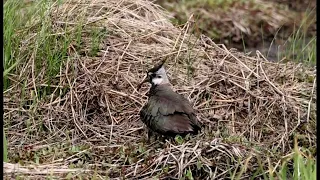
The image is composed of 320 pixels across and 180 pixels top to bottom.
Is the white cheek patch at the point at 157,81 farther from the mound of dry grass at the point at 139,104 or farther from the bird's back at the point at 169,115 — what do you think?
the mound of dry grass at the point at 139,104

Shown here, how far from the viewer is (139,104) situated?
23.3ft

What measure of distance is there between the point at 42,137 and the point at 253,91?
1.62 meters

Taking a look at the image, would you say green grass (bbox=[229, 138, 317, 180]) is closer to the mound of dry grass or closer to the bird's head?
the mound of dry grass

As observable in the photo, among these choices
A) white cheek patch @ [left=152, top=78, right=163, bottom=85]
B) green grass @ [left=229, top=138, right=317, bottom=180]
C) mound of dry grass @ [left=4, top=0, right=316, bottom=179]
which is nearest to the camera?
green grass @ [left=229, top=138, right=317, bottom=180]

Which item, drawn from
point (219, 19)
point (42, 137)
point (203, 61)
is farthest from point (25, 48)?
point (219, 19)

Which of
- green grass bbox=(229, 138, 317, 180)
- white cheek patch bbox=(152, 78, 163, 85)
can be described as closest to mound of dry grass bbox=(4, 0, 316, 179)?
green grass bbox=(229, 138, 317, 180)

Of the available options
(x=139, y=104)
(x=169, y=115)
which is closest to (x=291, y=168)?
(x=169, y=115)

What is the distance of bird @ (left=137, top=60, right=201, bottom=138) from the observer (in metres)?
6.28

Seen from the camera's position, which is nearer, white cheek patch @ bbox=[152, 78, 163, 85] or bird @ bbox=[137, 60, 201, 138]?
Answer: bird @ bbox=[137, 60, 201, 138]

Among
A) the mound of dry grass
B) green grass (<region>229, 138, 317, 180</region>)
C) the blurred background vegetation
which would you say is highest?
green grass (<region>229, 138, 317, 180</region>)

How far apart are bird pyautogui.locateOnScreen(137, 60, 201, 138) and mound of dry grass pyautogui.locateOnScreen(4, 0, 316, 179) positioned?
96mm

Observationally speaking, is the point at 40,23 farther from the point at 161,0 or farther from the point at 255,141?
the point at 161,0

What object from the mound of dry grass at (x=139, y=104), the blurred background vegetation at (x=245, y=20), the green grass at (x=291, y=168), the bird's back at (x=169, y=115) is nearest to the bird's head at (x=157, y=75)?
the bird's back at (x=169, y=115)

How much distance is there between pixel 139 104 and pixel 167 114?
765 mm
